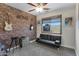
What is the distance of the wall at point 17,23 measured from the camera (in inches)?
104

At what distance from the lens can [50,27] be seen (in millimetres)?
2477

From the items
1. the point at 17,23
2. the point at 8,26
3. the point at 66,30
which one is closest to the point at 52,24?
the point at 66,30

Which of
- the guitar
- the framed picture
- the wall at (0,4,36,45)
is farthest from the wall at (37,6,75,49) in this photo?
the guitar

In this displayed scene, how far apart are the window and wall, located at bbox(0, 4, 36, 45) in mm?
401

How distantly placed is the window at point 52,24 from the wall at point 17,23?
40 centimetres

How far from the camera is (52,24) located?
245cm

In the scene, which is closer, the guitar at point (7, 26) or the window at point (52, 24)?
the window at point (52, 24)

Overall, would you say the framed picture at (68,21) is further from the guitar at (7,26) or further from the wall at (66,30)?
the guitar at (7,26)

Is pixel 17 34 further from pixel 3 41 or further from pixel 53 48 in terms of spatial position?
pixel 53 48

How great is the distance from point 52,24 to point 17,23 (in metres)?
1.30

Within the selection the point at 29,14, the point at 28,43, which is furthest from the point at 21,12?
the point at 28,43

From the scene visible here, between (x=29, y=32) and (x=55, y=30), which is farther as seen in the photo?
(x=29, y=32)

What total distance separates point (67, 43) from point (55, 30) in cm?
57

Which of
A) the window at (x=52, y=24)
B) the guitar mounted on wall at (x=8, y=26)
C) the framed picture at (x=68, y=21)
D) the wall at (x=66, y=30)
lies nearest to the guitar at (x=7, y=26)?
the guitar mounted on wall at (x=8, y=26)
